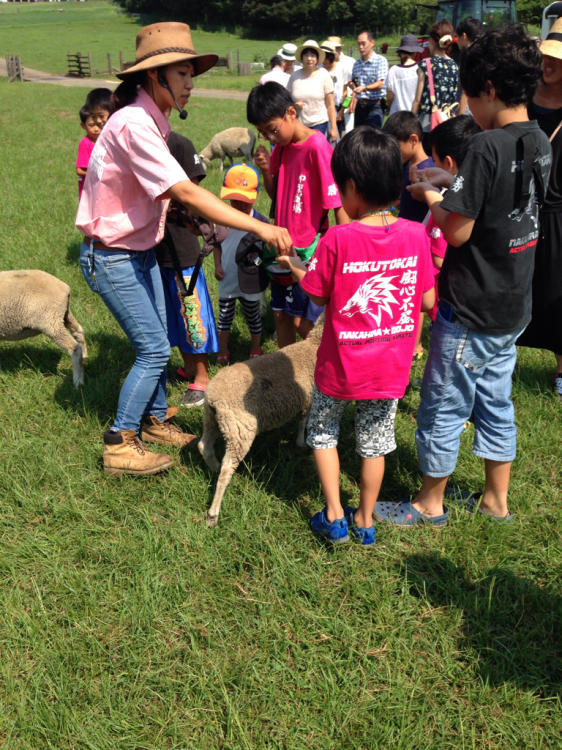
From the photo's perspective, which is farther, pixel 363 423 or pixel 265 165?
pixel 265 165

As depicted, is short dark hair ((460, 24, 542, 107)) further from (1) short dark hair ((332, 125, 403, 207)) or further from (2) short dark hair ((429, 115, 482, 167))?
(2) short dark hair ((429, 115, 482, 167))

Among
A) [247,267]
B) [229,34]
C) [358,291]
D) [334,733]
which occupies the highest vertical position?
[229,34]

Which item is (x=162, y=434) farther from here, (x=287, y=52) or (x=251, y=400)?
(x=287, y=52)

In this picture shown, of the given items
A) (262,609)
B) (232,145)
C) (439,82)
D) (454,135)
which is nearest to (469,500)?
(262,609)

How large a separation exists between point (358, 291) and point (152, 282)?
1.49m

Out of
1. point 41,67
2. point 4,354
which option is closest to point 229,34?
point 41,67

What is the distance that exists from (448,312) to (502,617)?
1369 millimetres

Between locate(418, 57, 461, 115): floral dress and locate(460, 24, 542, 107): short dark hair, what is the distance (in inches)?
200

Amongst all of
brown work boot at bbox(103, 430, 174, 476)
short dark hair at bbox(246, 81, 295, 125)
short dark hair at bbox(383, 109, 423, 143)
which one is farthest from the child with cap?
brown work boot at bbox(103, 430, 174, 476)

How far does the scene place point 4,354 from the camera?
4910 mm

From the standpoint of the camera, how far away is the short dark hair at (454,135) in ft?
10.0

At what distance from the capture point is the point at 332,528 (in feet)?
8.98

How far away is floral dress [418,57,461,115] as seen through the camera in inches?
262

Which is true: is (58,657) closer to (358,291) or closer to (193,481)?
(193,481)
